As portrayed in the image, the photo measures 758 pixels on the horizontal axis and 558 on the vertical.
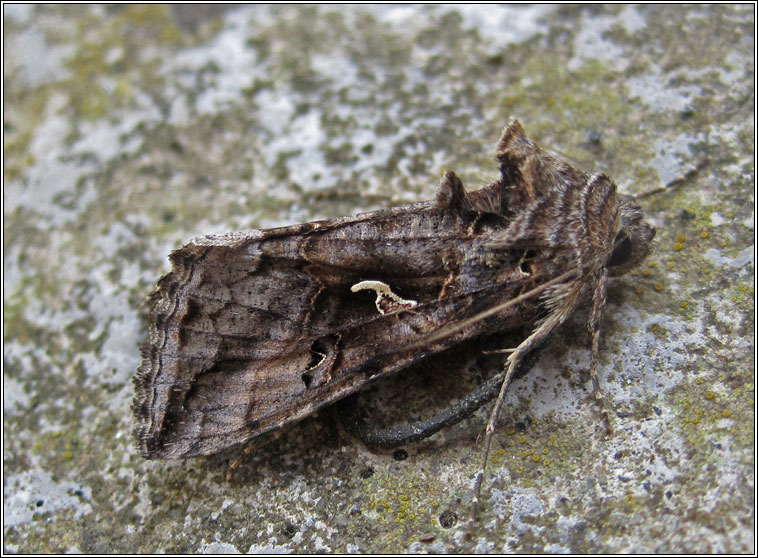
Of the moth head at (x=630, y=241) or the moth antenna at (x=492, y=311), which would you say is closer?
the moth antenna at (x=492, y=311)

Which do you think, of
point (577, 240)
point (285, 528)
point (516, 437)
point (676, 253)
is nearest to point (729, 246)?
point (676, 253)

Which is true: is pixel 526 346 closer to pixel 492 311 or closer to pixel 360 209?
pixel 492 311

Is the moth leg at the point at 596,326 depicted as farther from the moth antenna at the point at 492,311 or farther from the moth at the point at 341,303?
the moth antenna at the point at 492,311

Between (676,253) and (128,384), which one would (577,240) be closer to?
(676,253)

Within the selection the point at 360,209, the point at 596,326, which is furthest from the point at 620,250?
the point at 360,209

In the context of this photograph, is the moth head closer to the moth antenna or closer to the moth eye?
the moth eye

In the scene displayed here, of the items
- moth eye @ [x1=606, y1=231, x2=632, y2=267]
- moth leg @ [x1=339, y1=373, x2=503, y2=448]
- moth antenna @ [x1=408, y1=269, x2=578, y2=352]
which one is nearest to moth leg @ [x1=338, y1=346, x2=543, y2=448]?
moth leg @ [x1=339, y1=373, x2=503, y2=448]

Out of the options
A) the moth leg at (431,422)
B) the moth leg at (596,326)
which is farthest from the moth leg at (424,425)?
the moth leg at (596,326)

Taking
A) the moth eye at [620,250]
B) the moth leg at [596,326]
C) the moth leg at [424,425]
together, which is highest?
the moth eye at [620,250]
